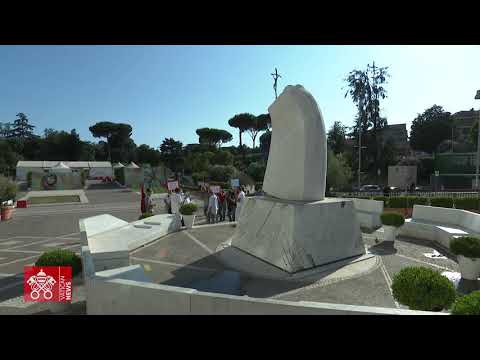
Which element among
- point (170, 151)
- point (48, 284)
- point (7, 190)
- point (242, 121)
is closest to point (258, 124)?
point (242, 121)

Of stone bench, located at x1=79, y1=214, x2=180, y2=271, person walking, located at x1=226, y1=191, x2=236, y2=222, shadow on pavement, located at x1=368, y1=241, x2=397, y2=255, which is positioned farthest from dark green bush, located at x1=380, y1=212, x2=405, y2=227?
stone bench, located at x1=79, y1=214, x2=180, y2=271

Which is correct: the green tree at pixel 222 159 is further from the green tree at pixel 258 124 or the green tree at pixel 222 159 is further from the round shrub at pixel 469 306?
the round shrub at pixel 469 306

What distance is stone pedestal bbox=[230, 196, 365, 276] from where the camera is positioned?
7.09 meters

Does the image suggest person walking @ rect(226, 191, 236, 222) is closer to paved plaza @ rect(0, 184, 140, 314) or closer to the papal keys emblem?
paved plaza @ rect(0, 184, 140, 314)

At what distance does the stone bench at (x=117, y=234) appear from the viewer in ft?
19.8

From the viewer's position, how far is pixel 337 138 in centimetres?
4831

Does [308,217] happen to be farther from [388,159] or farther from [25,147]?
[25,147]

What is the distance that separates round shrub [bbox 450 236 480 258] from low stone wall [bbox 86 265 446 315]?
4.20 metres

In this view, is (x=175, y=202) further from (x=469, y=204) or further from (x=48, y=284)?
(x=469, y=204)

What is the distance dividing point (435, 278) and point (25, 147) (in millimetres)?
81547

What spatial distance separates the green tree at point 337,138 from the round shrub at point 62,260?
1755 inches

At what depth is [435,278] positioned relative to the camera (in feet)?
13.7

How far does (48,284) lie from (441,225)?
→ 11.7 meters
